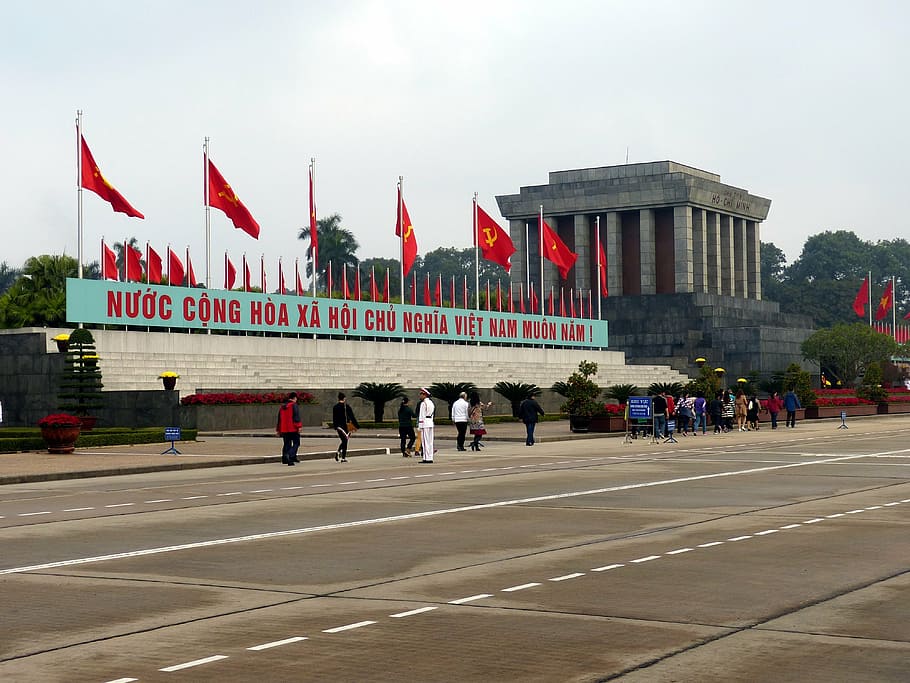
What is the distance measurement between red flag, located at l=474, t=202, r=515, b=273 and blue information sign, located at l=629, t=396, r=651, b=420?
910 inches

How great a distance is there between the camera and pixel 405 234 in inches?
2454

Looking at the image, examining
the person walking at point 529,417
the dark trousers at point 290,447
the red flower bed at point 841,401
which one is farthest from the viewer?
the red flower bed at point 841,401

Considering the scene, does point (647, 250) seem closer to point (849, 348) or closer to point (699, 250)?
point (699, 250)

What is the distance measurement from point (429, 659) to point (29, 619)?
364cm

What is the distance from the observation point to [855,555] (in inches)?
545

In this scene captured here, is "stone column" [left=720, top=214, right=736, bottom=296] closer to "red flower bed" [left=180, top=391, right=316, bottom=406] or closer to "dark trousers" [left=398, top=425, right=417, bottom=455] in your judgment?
"red flower bed" [left=180, top=391, right=316, bottom=406]

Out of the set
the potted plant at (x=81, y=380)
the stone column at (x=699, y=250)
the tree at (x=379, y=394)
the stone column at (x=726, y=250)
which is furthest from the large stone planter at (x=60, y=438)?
the stone column at (x=726, y=250)

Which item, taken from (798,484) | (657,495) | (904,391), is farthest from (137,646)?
(904,391)

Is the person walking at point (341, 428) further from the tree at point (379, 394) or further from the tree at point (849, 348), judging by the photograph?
the tree at point (849, 348)

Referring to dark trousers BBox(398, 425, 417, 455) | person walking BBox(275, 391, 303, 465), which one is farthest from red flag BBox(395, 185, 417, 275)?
person walking BBox(275, 391, 303, 465)

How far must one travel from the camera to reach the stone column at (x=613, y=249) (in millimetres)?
96062

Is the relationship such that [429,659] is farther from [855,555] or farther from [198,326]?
[198,326]

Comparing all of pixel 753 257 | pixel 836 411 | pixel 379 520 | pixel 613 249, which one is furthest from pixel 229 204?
pixel 753 257

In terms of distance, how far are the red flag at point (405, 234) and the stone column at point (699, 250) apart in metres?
37.3
